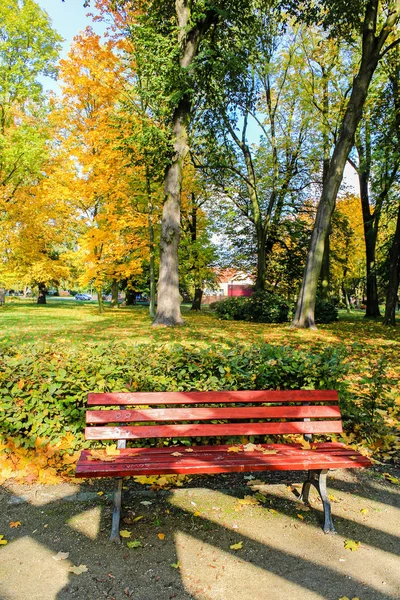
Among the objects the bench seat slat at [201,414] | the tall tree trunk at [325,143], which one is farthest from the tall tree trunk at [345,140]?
the bench seat slat at [201,414]

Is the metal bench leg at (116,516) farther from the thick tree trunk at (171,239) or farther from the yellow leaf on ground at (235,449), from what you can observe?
the thick tree trunk at (171,239)

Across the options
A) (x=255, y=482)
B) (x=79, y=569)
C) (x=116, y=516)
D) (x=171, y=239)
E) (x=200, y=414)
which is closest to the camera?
(x=79, y=569)

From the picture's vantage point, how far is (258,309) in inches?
743

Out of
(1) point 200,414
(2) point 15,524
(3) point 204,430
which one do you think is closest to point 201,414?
(1) point 200,414

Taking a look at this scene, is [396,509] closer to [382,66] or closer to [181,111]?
[181,111]

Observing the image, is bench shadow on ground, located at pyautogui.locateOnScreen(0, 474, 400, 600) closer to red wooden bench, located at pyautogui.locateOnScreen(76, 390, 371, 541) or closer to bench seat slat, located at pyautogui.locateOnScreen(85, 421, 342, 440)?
red wooden bench, located at pyautogui.locateOnScreen(76, 390, 371, 541)

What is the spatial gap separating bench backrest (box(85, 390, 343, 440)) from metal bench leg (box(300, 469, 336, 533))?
37cm

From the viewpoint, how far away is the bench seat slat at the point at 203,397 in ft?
10.4

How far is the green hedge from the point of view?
12.7 feet

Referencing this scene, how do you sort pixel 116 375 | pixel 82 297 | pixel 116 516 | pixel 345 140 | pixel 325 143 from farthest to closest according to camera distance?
pixel 82 297, pixel 325 143, pixel 345 140, pixel 116 375, pixel 116 516

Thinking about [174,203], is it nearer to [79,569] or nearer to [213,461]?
[213,461]

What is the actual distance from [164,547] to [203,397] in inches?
44.8

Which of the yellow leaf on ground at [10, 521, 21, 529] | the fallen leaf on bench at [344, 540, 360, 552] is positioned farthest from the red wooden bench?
the yellow leaf on ground at [10, 521, 21, 529]

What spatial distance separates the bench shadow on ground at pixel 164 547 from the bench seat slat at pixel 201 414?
0.72 m
